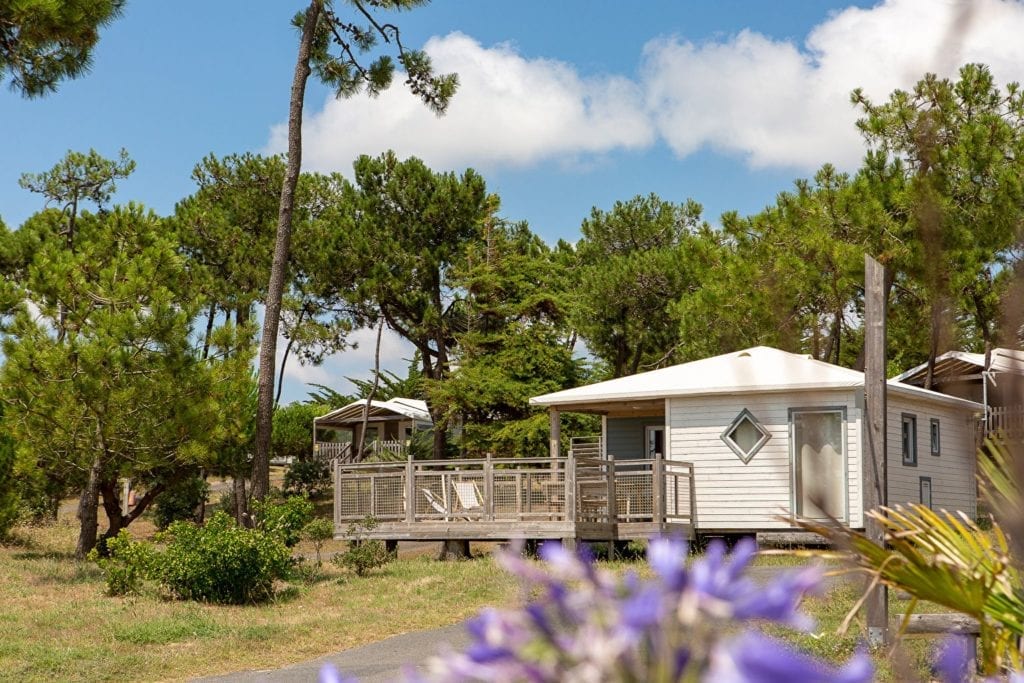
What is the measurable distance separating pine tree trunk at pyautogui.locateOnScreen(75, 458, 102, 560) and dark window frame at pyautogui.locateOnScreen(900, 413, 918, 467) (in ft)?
46.7

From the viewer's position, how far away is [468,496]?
21.4 m

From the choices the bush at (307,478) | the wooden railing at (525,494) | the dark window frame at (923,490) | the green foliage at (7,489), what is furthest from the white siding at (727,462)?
the bush at (307,478)

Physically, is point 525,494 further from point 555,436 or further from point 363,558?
point 363,558

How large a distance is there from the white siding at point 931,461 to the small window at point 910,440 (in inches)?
4.4

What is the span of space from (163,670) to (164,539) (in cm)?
747

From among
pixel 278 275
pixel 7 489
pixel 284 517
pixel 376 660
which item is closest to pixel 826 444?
pixel 284 517

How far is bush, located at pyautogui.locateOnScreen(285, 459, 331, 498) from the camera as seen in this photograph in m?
42.4

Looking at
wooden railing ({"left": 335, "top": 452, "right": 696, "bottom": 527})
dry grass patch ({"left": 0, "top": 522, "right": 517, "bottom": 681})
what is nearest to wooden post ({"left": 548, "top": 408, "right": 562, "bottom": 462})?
wooden railing ({"left": 335, "top": 452, "right": 696, "bottom": 527})

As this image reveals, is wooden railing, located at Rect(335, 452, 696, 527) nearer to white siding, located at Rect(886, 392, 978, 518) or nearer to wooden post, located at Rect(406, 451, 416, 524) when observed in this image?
wooden post, located at Rect(406, 451, 416, 524)

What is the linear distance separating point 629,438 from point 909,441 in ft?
18.8

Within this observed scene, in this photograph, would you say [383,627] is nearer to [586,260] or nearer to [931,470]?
[931,470]

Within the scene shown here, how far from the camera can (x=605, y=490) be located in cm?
2064

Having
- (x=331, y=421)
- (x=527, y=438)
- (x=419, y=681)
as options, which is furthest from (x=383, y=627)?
(x=331, y=421)

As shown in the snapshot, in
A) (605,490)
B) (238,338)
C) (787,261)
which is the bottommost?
(605,490)
